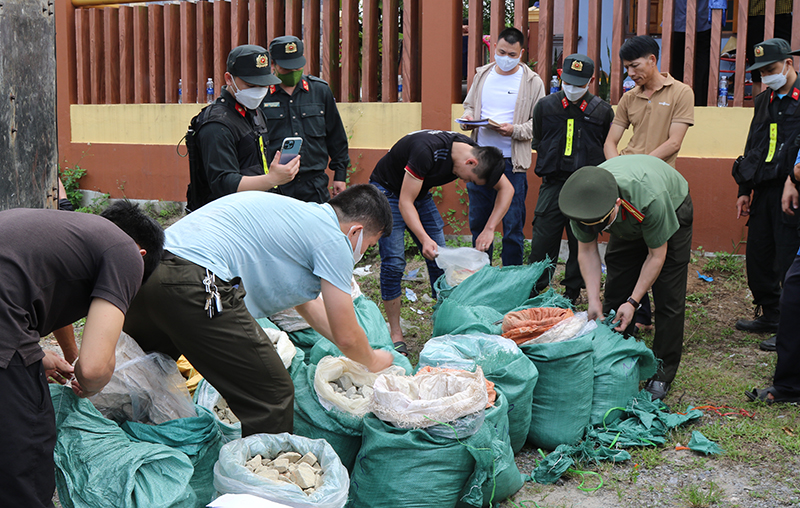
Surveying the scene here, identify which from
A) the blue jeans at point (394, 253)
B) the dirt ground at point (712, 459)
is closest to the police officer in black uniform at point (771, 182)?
the dirt ground at point (712, 459)

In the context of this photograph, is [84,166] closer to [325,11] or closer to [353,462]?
[325,11]

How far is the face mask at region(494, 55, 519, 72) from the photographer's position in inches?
207

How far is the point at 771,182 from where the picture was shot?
15.2ft

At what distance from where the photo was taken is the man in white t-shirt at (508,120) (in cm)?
513

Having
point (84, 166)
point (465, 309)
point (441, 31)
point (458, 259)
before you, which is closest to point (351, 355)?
point (465, 309)

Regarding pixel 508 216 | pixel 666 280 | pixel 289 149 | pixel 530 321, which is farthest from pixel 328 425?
pixel 508 216

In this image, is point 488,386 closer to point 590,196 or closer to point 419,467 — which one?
point 419,467

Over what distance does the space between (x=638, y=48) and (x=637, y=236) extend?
164 cm

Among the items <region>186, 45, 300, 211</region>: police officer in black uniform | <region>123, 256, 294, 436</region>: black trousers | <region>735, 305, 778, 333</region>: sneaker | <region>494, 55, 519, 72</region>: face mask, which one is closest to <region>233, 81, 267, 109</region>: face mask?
<region>186, 45, 300, 211</region>: police officer in black uniform

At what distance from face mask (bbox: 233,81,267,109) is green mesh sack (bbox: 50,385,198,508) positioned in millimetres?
2042

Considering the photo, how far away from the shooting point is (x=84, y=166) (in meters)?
8.38

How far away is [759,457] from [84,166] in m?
7.57

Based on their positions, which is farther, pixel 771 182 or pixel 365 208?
pixel 771 182

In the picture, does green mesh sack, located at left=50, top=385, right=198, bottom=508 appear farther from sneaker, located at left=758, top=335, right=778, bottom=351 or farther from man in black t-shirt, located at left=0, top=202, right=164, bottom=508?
sneaker, located at left=758, top=335, right=778, bottom=351
